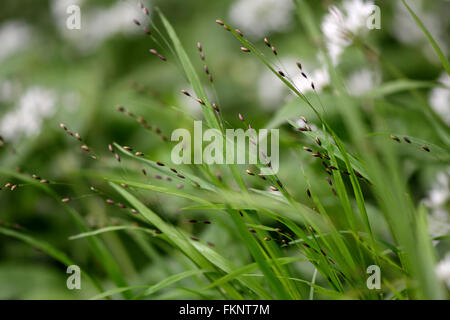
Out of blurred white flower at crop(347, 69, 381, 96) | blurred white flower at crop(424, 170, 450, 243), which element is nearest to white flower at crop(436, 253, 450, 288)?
blurred white flower at crop(424, 170, 450, 243)

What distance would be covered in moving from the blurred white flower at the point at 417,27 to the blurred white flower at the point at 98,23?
1.24 meters

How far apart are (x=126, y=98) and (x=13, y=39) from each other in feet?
3.14

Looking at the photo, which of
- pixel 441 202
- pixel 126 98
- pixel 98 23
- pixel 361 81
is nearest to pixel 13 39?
pixel 98 23

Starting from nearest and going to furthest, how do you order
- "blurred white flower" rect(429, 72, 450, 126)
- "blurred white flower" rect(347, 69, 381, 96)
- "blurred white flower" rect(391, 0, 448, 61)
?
1. "blurred white flower" rect(429, 72, 450, 126)
2. "blurred white flower" rect(347, 69, 381, 96)
3. "blurred white flower" rect(391, 0, 448, 61)

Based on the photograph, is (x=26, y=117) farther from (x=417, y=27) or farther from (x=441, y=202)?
(x=417, y=27)

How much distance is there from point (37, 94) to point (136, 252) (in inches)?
29.7

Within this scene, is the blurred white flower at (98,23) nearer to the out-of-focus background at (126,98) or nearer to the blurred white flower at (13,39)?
the out-of-focus background at (126,98)

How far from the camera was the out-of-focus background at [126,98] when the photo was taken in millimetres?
1230

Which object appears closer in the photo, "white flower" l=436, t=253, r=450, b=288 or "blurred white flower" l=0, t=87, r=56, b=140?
"white flower" l=436, t=253, r=450, b=288

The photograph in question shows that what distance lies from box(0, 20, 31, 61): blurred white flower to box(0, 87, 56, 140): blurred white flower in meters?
0.69

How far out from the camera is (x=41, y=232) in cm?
182

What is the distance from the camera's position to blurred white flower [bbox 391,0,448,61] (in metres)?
1.75

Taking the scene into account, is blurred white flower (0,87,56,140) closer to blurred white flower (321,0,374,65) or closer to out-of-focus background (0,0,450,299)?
out-of-focus background (0,0,450,299)
